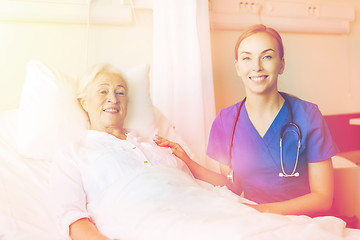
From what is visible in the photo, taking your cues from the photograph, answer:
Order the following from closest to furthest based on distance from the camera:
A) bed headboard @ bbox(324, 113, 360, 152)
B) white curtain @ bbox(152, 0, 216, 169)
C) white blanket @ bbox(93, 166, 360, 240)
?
1. white blanket @ bbox(93, 166, 360, 240)
2. white curtain @ bbox(152, 0, 216, 169)
3. bed headboard @ bbox(324, 113, 360, 152)

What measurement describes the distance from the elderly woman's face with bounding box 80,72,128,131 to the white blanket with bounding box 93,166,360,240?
0.12 meters

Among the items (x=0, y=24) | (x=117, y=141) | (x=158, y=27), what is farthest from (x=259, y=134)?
(x=0, y=24)

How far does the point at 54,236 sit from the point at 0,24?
51 cm

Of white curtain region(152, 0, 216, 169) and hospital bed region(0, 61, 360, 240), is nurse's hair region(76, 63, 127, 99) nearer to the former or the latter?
hospital bed region(0, 61, 360, 240)

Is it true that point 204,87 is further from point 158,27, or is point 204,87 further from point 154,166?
point 154,166

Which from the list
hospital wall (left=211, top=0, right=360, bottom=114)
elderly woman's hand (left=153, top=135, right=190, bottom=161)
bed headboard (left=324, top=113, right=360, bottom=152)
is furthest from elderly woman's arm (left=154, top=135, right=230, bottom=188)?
bed headboard (left=324, top=113, right=360, bottom=152)

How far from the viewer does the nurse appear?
67 cm

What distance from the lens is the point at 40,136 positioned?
0.76m

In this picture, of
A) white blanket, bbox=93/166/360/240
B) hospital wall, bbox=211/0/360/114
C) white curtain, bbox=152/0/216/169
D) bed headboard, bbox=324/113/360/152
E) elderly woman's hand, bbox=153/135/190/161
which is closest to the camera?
white blanket, bbox=93/166/360/240

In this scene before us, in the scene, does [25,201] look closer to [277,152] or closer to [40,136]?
[40,136]

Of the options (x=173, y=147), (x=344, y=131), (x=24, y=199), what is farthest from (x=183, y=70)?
(x=344, y=131)

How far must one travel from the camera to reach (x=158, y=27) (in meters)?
0.92

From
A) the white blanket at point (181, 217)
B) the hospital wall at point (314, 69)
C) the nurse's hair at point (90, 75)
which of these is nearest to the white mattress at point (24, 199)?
the white blanket at point (181, 217)

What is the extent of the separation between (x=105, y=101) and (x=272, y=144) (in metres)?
0.36
